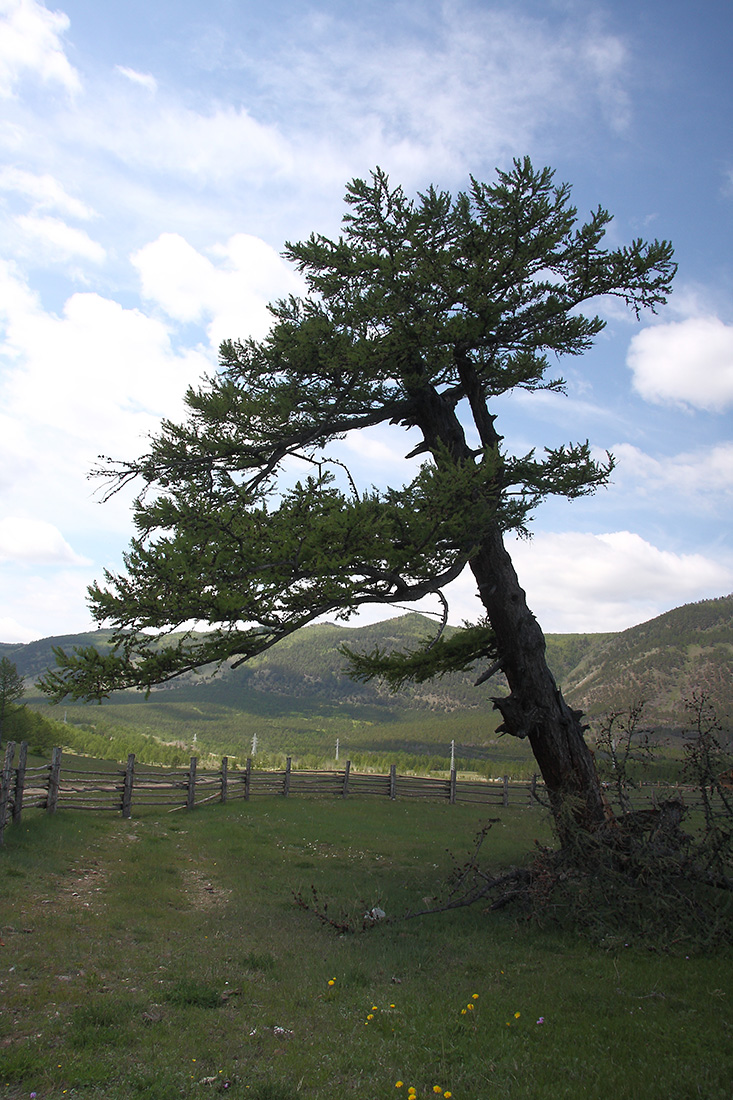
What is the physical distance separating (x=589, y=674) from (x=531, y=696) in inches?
5501

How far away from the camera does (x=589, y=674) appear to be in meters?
139

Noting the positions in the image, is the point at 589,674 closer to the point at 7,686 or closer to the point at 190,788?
the point at 7,686

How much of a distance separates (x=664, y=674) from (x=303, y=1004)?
401ft

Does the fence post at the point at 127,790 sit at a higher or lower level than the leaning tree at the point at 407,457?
lower

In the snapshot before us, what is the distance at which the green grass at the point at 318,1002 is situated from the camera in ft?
14.6

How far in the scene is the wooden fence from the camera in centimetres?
1404

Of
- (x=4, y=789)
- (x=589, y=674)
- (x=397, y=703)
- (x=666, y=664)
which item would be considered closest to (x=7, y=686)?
(x=4, y=789)

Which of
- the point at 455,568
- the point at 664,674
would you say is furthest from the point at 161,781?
the point at 664,674

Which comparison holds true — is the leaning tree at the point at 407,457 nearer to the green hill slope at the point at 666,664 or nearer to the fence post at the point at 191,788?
the fence post at the point at 191,788

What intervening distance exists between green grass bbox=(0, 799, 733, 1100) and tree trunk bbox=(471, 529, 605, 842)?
2.61 metres

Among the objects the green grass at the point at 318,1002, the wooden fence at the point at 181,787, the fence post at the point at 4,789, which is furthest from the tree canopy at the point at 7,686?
the green grass at the point at 318,1002

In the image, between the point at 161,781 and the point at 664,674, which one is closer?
the point at 161,781

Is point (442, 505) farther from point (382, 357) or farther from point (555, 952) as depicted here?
point (555, 952)

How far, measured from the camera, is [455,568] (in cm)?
1037
